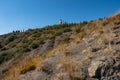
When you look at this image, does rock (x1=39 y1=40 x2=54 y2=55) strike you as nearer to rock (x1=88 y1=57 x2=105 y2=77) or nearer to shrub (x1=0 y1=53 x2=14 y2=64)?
shrub (x1=0 y1=53 x2=14 y2=64)

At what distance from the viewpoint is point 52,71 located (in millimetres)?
11820

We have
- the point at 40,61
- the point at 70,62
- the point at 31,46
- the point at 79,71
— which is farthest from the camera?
the point at 31,46

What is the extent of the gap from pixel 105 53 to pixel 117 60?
0.85m

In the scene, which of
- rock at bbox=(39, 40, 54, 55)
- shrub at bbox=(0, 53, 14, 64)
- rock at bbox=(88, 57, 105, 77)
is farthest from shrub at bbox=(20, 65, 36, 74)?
shrub at bbox=(0, 53, 14, 64)

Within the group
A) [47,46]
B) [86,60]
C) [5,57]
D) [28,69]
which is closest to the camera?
[86,60]

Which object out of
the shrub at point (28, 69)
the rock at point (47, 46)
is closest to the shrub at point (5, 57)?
the rock at point (47, 46)

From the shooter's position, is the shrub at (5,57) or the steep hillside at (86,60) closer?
the steep hillside at (86,60)

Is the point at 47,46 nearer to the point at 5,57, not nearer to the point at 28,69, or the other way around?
the point at 5,57

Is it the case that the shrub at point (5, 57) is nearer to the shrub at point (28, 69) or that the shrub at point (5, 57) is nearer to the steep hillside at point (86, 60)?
the steep hillside at point (86, 60)

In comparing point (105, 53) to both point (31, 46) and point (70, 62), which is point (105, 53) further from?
point (31, 46)

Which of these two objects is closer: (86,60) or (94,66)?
(94,66)

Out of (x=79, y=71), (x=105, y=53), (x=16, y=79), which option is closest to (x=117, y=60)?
(x=105, y=53)

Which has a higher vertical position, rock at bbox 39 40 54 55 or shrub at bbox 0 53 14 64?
rock at bbox 39 40 54 55

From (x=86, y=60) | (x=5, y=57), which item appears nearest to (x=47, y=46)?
(x=5, y=57)
